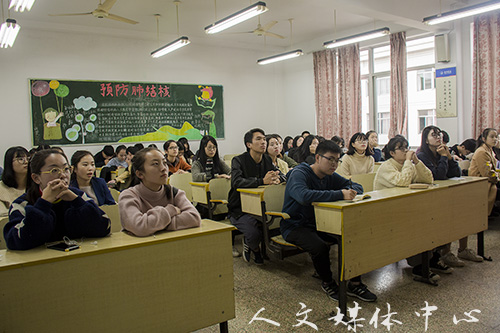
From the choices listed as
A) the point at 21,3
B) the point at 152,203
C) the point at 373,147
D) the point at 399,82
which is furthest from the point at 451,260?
the point at 399,82

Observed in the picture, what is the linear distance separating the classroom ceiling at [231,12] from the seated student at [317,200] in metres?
3.27

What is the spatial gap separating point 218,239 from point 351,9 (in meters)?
4.82

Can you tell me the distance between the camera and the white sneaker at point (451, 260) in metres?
3.39

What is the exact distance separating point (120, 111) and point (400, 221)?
6.55m

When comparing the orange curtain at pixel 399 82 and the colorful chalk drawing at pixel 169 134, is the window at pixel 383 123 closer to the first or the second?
the orange curtain at pixel 399 82

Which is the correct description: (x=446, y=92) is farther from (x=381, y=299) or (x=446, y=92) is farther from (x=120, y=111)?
(x=120, y=111)

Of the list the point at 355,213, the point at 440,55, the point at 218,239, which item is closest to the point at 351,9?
the point at 440,55

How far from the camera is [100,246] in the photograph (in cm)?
173

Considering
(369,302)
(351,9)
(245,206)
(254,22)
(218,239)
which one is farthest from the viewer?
(254,22)

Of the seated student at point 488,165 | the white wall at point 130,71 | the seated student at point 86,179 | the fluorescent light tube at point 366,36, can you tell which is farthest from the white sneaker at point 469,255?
the white wall at point 130,71

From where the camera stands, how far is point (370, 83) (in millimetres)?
8414

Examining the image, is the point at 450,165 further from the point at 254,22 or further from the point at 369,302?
the point at 254,22

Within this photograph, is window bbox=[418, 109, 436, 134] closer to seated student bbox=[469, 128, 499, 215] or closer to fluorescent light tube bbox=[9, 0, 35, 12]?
seated student bbox=[469, 128, 499, 215]

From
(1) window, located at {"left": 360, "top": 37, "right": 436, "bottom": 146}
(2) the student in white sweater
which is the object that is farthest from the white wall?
(2) the student in white sweater
